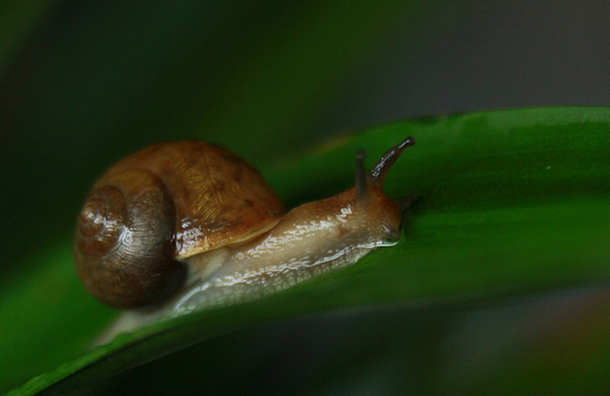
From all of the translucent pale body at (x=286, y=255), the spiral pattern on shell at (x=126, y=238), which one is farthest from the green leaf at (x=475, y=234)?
the spiral pattern on shell at (x=126, y=238)

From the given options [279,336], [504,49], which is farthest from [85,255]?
[504,49]

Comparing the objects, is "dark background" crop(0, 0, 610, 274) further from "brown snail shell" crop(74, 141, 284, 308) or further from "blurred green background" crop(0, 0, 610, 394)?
"brown snail shell" crop(74, 141, 284, 308)

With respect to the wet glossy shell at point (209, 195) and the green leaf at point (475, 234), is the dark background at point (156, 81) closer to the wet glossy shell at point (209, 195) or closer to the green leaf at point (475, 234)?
the wet glossy shell at point (209, 195)

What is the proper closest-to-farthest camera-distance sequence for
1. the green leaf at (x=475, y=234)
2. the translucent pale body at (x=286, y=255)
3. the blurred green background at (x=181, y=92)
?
the green leaf at (x=475, y=234), the translucent pale body at (x=286, y=255), the blurred green background at (x=181, y=92)

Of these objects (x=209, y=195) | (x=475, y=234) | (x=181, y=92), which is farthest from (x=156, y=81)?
(x=475, y=234)

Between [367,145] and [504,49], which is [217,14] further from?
[504,49]

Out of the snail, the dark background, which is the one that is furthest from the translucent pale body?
the dark background
